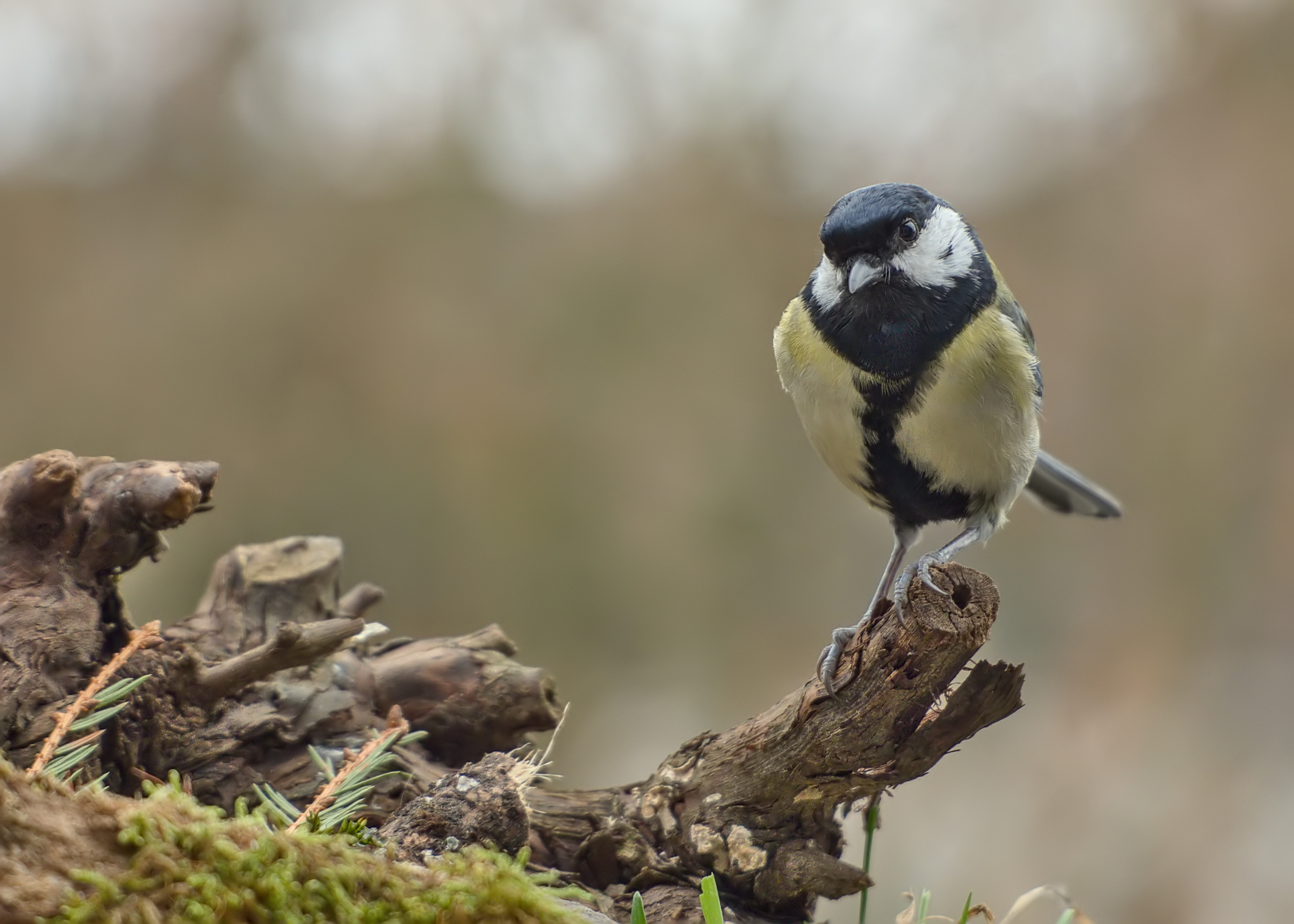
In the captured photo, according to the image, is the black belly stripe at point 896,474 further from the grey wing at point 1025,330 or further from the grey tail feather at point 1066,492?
the grey tail feather at point 1066,492

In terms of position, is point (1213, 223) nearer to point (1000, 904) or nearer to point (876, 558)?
point (876, 558)

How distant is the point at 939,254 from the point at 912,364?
24 centimetres

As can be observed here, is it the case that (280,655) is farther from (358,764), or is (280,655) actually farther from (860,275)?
(860,275)

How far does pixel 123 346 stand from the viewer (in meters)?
5.05

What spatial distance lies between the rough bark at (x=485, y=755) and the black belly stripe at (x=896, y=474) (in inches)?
16.4

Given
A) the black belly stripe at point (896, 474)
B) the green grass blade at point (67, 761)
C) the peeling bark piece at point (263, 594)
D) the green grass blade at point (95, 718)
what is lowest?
the green grass blade at point (67, 761)

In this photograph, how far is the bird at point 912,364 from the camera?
1760 millimetres

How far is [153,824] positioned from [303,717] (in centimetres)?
79

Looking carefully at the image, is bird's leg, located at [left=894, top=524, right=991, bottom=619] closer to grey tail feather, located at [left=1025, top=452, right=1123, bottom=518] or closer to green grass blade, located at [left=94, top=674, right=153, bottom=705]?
grey tail feather, located at [left=1025, top=452, right=1123, bottom=518]

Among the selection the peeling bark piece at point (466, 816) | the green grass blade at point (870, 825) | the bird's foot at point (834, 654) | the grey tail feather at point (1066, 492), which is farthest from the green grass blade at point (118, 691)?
the grey tail feather at point (1066, 492)

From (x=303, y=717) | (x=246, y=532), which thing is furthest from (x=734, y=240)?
(x=303, y=717)

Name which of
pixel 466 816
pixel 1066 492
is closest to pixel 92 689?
pixel 466 816

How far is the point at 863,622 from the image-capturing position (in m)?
1.54

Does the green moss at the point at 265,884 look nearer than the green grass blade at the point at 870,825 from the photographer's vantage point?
Yes
